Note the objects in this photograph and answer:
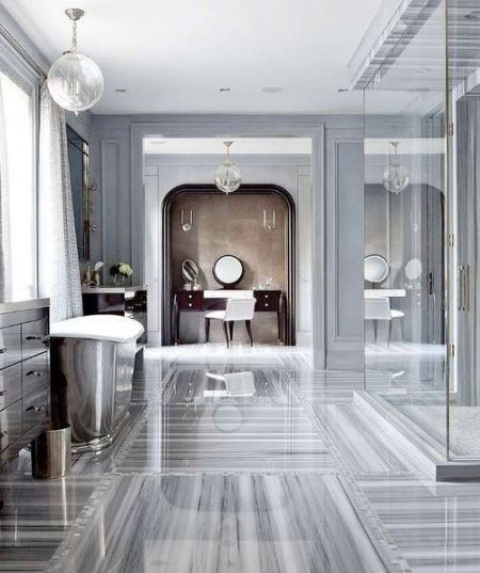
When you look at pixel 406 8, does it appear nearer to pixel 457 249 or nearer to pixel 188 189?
pixel 457 249

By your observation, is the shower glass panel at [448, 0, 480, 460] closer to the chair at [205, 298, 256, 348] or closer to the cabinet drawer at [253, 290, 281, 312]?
the chair at [205, 298, 256, 348]

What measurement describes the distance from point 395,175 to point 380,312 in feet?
3.33

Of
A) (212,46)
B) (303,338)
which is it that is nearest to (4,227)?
(212,46)

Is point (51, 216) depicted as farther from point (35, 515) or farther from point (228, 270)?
point (228, 270)

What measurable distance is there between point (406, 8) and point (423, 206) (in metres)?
1.25

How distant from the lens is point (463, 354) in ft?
15.6

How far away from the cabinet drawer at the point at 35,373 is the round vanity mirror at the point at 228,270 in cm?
721

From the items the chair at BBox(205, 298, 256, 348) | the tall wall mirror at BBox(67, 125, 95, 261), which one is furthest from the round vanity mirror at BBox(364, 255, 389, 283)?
the chair at BBox(205, 298, 256, 348)

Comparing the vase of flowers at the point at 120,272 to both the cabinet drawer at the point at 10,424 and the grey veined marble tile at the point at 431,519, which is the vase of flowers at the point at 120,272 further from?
the grey veined marble tile at the point at 431,519

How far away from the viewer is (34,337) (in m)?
3.33

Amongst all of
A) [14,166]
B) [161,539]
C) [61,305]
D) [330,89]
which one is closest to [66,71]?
[14,166]

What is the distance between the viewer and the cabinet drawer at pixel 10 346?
2.86 m

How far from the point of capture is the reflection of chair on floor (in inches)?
191

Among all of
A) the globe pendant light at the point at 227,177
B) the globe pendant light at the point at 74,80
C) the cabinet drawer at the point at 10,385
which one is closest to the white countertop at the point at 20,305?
the cabinet drawer at the point at 10,385
